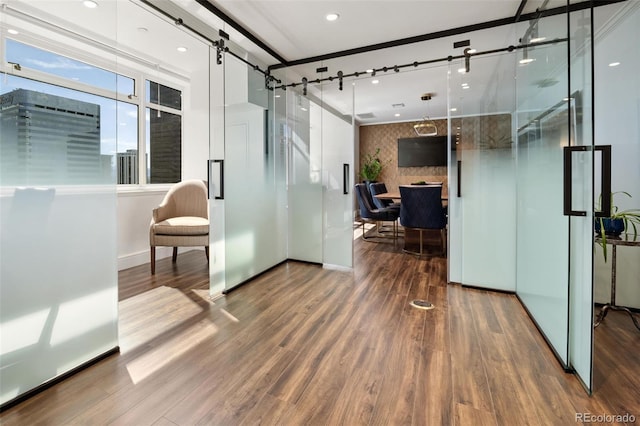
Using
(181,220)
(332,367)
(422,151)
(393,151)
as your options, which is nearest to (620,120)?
(332,367)

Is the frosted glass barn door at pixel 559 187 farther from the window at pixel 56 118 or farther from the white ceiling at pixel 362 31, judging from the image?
the window at pixel 56 118

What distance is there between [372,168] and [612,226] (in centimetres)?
608

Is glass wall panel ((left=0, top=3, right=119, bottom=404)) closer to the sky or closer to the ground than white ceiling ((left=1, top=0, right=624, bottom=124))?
closer to the ground

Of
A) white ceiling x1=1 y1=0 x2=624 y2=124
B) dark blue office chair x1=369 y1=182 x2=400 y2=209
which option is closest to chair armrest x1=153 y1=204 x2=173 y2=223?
white ceiling x1=1 y1=0 x2=624 y2=124

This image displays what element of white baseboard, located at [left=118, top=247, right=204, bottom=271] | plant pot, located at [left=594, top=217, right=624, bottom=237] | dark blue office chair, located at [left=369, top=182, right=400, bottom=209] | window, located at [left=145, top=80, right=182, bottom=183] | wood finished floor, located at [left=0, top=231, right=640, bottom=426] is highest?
window, located at [left=145, top=80, right=182, bottom=183]

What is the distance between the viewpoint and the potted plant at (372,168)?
8.13m

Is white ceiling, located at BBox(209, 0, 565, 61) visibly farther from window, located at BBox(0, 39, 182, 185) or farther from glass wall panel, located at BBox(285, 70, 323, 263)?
window, located at BBox(0, 39, 182, 185)

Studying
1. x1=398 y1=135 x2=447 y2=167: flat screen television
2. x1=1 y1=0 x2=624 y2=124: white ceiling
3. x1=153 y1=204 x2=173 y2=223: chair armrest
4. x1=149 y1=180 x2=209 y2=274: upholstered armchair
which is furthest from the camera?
x1=398 y1=135 x2=447 y2=167: flat screen television

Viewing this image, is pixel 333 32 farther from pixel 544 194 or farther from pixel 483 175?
pixel 544 194

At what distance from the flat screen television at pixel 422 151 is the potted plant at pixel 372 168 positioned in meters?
0.57

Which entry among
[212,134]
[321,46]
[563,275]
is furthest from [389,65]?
[563,275]

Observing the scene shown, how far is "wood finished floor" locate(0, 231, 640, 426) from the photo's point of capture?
1.42 metres

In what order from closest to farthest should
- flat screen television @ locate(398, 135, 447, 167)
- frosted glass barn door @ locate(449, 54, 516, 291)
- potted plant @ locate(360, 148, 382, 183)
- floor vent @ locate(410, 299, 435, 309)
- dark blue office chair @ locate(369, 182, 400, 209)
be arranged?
1. floor vent @ locate(410, 299, 435, 309)
2. frosted glass barn door @ locate(449, 54, 516, 291)
3. dark blue office chair @ locate(369, 182, 400, 209)
4. flat screen television @ locate(398, 135, 447, 167)
5. potted plant @ locate(360, 148, 382, 183)

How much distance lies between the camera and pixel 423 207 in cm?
432
